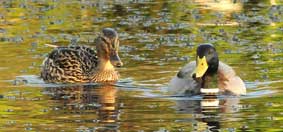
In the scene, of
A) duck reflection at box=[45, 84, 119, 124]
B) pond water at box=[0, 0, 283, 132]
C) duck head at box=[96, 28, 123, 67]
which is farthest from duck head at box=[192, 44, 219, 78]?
duck head at box=[96, 28, 123, 67]

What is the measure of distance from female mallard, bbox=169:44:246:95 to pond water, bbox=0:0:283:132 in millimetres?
204

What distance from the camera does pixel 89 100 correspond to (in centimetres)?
1496

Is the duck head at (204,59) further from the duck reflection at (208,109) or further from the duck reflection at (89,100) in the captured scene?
the duck reflection at (89,100)

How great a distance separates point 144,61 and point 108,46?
3.10 feet

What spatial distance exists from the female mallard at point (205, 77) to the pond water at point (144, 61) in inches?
8.0

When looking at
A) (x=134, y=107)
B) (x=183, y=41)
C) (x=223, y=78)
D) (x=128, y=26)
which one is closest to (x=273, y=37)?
(x=183, y=41)

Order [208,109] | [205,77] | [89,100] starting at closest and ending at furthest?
1. [208,109]
2. [89,100]
3. [205,77]

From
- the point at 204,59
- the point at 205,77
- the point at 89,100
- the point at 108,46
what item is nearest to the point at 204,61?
the point at 204,59

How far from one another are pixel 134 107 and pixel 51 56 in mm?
3818

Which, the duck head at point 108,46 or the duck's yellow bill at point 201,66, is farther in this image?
the duck head at point 108,46

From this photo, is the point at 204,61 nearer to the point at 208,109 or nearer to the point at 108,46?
the point at 208,109

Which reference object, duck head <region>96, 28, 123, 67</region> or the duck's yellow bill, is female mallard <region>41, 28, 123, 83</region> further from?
the duck's yellow bill

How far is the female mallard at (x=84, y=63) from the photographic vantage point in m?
17.1

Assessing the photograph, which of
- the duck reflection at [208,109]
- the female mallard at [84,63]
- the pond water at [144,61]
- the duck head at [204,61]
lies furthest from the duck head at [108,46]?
the duck reflection at [208,109]
